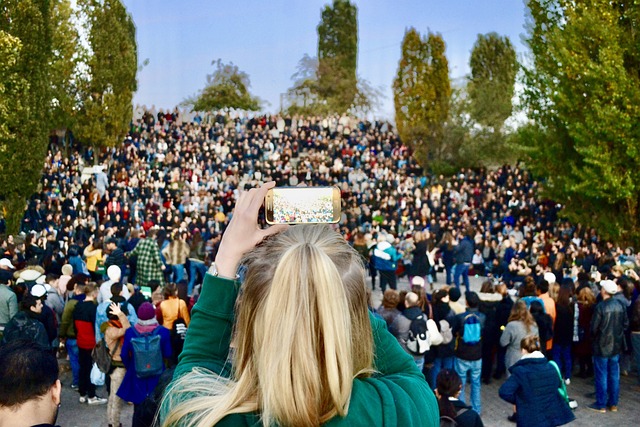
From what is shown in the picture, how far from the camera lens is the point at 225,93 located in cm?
5888

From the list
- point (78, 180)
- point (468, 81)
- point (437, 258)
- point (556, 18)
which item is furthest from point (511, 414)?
point (468, 81)

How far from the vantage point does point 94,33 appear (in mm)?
31344

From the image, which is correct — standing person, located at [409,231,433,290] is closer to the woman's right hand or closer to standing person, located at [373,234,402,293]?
standing person, located at [373,234,402,293]

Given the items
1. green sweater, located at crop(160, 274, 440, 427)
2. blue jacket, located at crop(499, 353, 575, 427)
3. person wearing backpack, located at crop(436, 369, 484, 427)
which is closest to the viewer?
green sweater, located at crop(160, 274, 440, 427)

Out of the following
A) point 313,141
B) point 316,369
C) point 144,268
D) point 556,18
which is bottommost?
point 144,268

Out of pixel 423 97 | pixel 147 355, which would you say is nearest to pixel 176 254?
pixel 147 355

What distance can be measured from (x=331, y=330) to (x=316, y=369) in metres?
0.09

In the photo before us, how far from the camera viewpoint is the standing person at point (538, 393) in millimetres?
5699

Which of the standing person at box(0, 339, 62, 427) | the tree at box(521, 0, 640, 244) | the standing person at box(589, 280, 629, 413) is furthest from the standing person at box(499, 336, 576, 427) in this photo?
the tree at box(521, 0, 640, 244)

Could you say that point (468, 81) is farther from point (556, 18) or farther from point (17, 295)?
point (17, 295)

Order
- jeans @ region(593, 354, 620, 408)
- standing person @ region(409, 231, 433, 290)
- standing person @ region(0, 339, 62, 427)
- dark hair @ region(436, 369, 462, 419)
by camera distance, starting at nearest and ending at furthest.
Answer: standing person @ region(0, 339, 62, 427) → dark hair @ region(436, 369, 462, 419) → jeans @ region(593, 354, 620, 408) → standing person @ region(409, 231, 433, 290)

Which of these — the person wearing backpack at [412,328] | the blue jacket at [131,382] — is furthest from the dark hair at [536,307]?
the blue jacket at [131,382]

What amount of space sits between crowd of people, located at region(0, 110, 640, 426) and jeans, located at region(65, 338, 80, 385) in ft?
0.10

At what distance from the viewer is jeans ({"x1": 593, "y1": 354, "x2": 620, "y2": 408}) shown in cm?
843
